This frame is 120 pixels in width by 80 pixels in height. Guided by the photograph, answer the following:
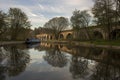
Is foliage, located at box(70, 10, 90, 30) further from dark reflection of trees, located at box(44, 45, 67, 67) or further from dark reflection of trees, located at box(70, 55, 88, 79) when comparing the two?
dark reflection of trees, located at box(70, 55, 88, 79)

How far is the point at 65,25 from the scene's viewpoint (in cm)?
9075

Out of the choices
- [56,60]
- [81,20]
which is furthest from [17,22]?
[56,60]

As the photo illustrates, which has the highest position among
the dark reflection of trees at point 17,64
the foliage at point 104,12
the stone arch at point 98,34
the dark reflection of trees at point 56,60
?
the foliage at point 104,12

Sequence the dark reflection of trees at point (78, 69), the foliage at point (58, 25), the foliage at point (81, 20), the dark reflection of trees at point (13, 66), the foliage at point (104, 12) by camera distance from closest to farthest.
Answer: the dark reflection of trees at point (78, 69) → the dark reflection of trees at point (13, 66) → the foliage at point (104, 12) → the foliage at point (81, 20) → the foliage at point (58, 25)

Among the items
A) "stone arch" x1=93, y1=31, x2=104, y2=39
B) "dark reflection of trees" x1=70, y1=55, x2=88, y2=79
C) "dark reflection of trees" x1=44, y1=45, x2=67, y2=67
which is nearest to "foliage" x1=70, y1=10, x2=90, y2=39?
"stone arch" x1=93, y1=31, x2=104, y2=39

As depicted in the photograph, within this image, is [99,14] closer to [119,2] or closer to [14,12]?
[119,2]

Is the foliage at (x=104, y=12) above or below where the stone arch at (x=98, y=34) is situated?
above

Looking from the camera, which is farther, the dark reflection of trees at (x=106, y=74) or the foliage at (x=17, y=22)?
the foliage at (x=17, y=22)


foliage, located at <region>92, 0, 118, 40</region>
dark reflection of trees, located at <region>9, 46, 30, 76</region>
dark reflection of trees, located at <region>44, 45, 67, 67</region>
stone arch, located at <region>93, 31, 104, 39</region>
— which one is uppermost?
foliage, located at <region>92, 0, 118, 40</region>

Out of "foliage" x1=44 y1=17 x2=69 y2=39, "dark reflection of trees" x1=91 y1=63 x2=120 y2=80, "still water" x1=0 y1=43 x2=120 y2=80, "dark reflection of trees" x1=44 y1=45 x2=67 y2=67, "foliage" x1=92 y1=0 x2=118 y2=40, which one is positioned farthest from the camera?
"foliage" x1=44 y1=17 x2=69 y2=39

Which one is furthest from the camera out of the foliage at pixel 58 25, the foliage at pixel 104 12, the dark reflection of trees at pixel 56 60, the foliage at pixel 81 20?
the foliage at pixel 58 25

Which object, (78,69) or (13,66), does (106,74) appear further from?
(13,66)

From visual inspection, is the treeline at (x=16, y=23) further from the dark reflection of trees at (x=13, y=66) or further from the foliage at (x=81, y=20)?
the dark reflection of trees at (x=13, y=66)

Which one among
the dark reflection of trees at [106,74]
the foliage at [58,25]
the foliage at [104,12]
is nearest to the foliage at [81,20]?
the foliage at [104,12]
